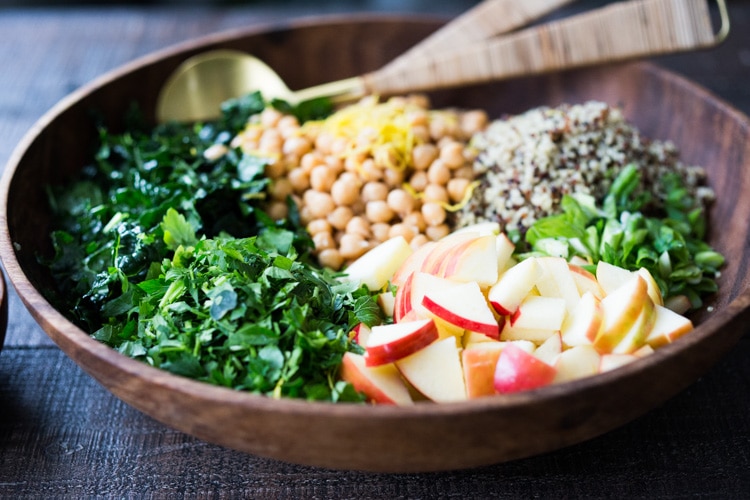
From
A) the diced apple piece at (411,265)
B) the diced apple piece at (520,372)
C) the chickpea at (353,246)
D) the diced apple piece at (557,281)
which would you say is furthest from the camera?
the chickpea at (353,246)

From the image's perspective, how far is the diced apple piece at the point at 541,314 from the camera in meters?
1.44

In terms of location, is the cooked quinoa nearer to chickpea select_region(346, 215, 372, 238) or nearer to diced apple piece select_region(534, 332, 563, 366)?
chickpea select_region(346, 215, 372, 238)

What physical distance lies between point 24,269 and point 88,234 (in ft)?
1.00

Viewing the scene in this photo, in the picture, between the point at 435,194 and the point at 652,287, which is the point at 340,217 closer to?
the point at 435,194

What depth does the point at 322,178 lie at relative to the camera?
1999 mm

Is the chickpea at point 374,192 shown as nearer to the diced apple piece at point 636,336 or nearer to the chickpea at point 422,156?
the chickpea at point 422,156

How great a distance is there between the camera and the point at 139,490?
1.43 m

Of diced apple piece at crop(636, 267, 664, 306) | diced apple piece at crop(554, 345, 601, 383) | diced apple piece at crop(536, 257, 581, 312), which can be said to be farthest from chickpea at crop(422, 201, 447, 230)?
diced apple piece at crop(554, 345, 601, 383)

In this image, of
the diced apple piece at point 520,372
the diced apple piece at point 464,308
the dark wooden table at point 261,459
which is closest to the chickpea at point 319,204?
the diced apple piece at point 464,308

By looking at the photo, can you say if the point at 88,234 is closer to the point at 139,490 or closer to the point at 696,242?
the point at 139,490

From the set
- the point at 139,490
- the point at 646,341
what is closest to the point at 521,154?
the point at 646,341

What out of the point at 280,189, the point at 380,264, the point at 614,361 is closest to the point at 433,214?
the point at 380,264

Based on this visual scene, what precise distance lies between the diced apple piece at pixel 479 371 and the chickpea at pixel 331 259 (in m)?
0.62

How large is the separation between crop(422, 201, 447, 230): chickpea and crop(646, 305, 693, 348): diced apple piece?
67cm
